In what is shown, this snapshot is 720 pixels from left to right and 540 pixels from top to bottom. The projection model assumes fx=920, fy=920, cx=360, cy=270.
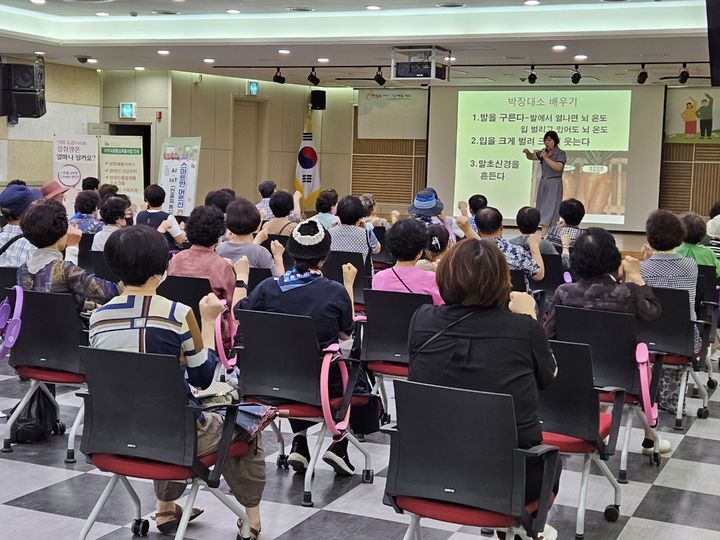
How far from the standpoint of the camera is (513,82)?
16234 mm

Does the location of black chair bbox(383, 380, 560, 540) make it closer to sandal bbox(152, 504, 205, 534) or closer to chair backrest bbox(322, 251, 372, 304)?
sandal bbox(152, 504, 205, 534)

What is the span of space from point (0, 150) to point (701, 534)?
12666 millimetres

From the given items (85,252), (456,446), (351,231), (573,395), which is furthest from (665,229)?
(85,252)

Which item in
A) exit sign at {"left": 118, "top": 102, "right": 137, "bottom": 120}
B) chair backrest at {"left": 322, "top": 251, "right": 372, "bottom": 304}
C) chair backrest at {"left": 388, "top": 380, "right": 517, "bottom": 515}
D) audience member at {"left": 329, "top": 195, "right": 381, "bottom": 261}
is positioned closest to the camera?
chair backrest at {"left": 388, "top": 380, "right": 517, "bottom": 515}

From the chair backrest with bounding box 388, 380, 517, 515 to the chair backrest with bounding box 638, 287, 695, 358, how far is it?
2.74 meters

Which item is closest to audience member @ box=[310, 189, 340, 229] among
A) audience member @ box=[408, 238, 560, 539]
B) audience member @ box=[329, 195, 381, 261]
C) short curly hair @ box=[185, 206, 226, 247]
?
audience member @ box=[329, 195, 381, 261]

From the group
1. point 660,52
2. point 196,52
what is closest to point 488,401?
point 660,52

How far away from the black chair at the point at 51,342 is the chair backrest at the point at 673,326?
3079 mm

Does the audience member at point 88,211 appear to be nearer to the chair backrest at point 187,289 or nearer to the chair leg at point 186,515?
the chair backrest at point 187,289

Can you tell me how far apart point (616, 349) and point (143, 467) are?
230 centimetres

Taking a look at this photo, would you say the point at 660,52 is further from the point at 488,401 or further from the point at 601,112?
the point at 488,401

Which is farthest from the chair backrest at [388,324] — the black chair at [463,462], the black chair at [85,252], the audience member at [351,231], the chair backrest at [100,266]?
the black chair at [85,252]

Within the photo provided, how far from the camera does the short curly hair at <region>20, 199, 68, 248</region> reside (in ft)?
14.6

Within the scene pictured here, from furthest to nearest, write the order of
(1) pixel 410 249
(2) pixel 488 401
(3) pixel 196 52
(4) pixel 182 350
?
(3) pixel 196 52 → (1) pixel 410 249 → (4) pixel 182 350 → (2) pixel 488 401
